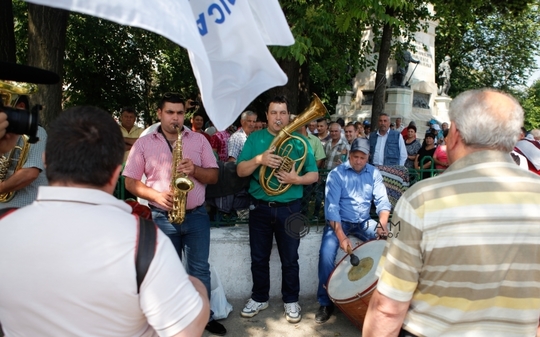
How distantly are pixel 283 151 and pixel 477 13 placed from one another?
13.4 metres

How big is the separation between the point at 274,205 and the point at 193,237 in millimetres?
827

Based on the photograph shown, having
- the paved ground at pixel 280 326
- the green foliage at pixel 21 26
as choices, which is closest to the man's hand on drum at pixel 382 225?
the paved ground at pixel 280 326

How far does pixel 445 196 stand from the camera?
1875 mm

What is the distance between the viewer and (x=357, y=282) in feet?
13.5

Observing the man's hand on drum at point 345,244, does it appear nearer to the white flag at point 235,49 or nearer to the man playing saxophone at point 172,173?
the man playing saxophone at point 172,173

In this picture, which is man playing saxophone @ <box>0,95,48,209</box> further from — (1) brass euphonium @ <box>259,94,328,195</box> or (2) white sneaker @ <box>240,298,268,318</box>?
(2) white sneaker @ <box>240,298,268,318</box>

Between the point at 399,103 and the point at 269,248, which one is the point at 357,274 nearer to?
the point at 269,248

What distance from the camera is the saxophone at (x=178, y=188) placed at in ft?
12.4

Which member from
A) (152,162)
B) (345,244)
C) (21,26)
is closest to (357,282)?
(345,244)

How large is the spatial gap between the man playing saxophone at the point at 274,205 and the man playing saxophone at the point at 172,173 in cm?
48

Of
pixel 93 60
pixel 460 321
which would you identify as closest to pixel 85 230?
pixel 460 321

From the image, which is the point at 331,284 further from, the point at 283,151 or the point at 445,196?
the point at 445,196

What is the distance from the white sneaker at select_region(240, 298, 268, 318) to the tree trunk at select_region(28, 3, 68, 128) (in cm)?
404

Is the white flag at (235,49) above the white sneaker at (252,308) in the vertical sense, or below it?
above
